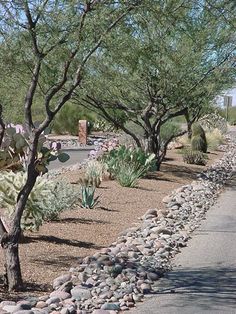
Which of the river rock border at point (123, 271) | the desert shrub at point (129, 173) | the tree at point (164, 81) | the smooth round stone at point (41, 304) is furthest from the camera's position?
the tree at point (164, 81)

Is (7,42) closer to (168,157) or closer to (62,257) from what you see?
(62,257)

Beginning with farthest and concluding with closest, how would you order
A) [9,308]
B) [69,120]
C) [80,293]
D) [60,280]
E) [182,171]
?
[69,120]
[182,171]
[60,280]
[80,293]
[9,308]

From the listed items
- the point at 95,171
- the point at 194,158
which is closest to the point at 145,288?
the point at 95,171

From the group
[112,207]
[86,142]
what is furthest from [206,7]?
[86,142]

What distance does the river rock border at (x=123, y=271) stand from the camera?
7188 millimetres

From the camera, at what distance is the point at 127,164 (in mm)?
19547

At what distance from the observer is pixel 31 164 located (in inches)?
316

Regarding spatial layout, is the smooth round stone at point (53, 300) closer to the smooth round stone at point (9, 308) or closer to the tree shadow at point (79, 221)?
the smooth round stone at point (9, 308)

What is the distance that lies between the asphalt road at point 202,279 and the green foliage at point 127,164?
18.1 ft

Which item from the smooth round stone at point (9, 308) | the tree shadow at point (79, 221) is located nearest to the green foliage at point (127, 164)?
the tree shadow at point (79, 221)

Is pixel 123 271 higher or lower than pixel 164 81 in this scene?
lower

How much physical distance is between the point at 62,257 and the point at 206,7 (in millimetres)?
3758

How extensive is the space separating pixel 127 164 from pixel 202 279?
11.0m

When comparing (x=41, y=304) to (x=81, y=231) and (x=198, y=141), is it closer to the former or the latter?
(x=81, y=231)
